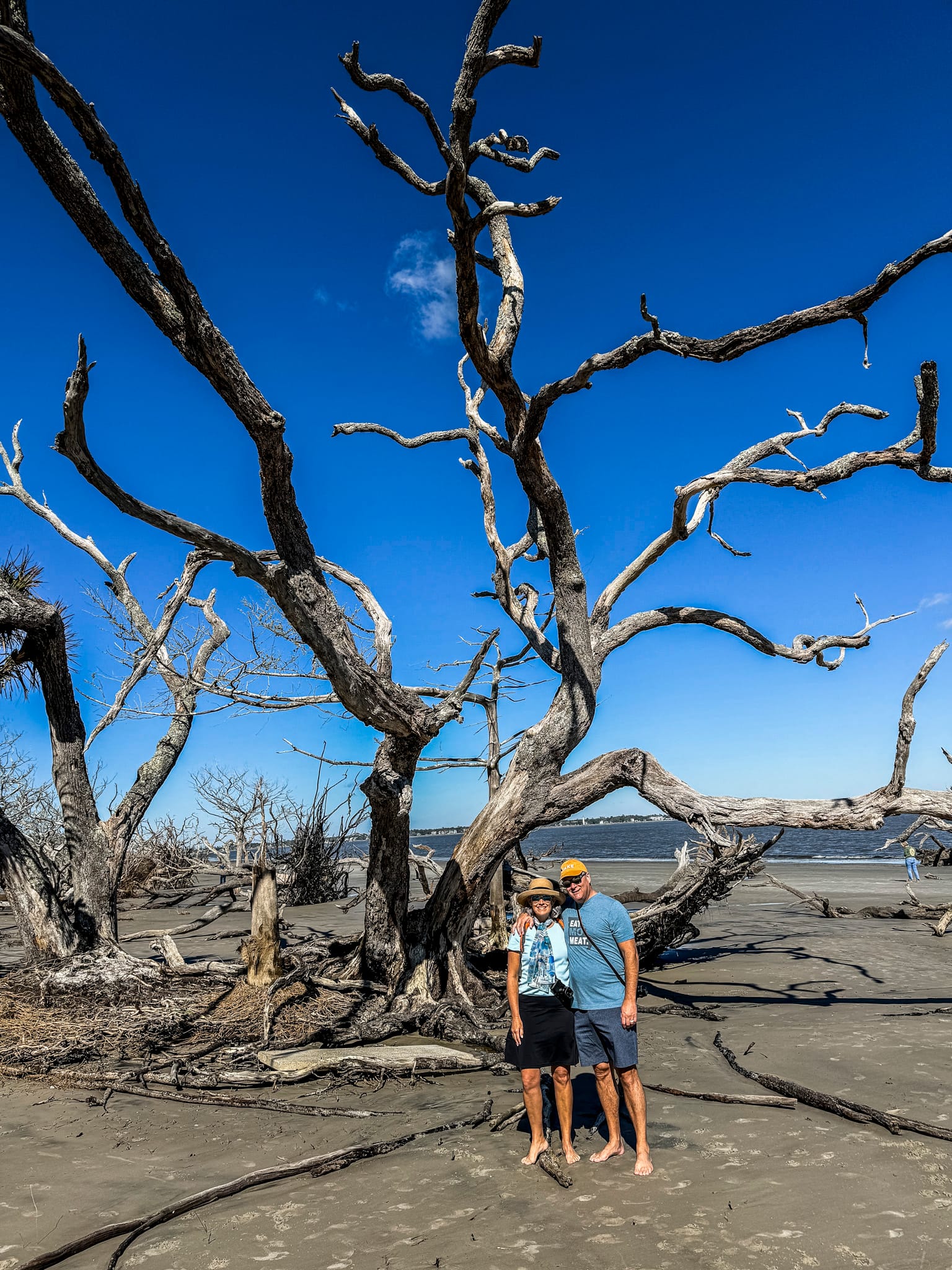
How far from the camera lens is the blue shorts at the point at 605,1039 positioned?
445 centimetres

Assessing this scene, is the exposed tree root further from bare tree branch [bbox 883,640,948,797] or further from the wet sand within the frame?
bare tree branch [bbox 883,640,948,797]

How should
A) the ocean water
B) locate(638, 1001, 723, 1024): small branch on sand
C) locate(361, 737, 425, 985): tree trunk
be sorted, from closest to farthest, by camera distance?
→ locate(361, 737, 425, 985): tree trunk, locate(638, 1001, 723, 1024): small branch on sand, the ocean water

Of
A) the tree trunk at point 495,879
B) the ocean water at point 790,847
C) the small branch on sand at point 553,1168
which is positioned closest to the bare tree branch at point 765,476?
the tree trunk at point 495,879

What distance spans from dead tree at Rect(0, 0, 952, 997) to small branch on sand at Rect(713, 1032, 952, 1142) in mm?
2010

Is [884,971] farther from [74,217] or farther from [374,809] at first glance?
[74,217]

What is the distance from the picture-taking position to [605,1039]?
178 inches

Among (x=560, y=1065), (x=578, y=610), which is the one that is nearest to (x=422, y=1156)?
(x=560, y=1065)

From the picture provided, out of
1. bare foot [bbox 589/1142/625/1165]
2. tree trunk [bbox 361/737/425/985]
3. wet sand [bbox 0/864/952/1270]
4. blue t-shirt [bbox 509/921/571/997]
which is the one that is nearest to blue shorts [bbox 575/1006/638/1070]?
blue t-shirt [bbox 509/921/571/997]

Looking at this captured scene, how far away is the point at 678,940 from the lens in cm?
1115

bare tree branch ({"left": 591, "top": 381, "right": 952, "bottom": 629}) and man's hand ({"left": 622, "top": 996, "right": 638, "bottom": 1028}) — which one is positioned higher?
bare tree branch ({"left": 591, "top": 381, "right": 952, "bottom": 629})

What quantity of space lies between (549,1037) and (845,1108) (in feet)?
6.61

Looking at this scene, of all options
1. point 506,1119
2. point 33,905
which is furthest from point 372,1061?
point 33,905

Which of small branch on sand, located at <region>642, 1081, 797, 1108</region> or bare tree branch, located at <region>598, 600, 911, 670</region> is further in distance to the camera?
bare tree branch, located at <region>598, 600, 911, 670</region>

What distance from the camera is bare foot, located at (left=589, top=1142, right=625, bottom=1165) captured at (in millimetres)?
4402
